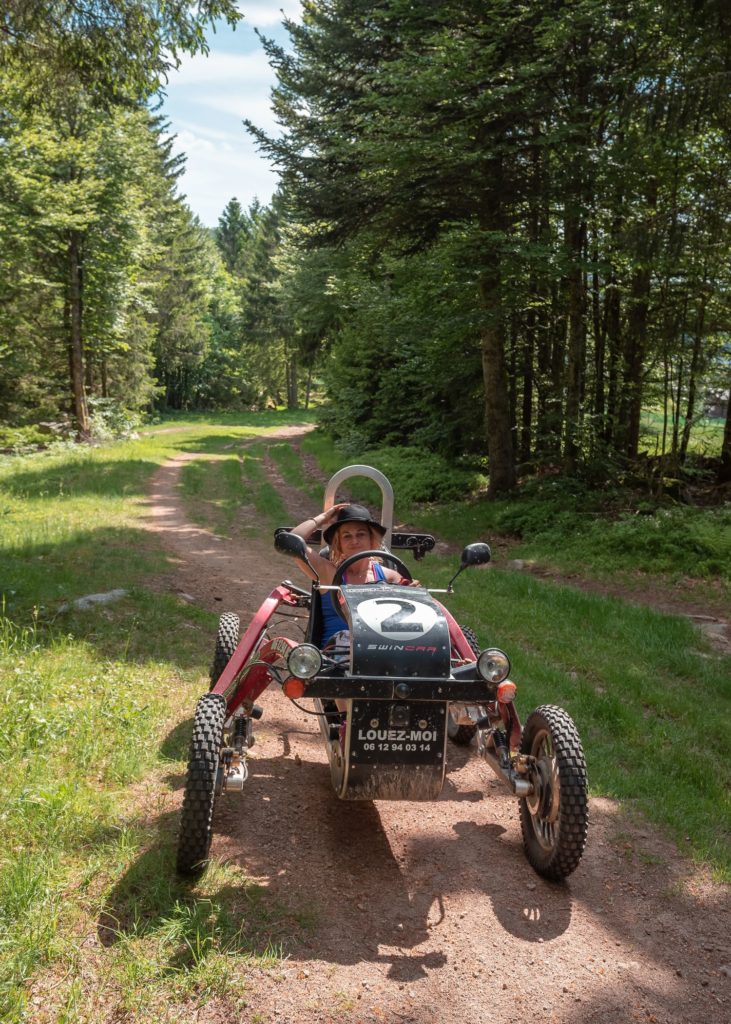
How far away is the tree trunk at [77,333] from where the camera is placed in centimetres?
2495

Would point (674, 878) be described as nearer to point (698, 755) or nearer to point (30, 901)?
point (698, 755)

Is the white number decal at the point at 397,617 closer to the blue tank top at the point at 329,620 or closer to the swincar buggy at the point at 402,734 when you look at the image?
the swincar buggy at the point at 402,734

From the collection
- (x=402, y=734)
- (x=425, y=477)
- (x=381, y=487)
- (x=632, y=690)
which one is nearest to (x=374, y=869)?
(x=402, y=734)

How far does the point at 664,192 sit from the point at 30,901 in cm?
1384

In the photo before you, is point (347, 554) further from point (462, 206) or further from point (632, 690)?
point (462, 206)

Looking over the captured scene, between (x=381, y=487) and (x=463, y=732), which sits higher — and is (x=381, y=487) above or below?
above

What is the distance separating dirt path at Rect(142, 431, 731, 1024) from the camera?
10.6 ft

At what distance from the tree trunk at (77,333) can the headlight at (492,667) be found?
2458 centimetres

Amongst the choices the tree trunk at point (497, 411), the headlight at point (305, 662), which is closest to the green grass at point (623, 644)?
the tree trunk at point (497, 411)

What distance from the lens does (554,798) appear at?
13.2ft

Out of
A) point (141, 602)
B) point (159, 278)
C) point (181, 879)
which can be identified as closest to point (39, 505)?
point (141, 602)

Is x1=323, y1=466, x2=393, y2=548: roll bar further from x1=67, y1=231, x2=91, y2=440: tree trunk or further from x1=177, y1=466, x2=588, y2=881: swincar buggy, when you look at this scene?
x1=67, y1=231, x2=91, y2=440: tree trunk

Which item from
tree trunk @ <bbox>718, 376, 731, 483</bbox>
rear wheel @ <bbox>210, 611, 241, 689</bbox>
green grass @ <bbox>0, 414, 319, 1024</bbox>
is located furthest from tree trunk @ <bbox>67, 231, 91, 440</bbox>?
rear wheel @ <bbox>210, 611, 241, 689</bbox>

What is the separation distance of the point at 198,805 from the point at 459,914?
1.43 meters
